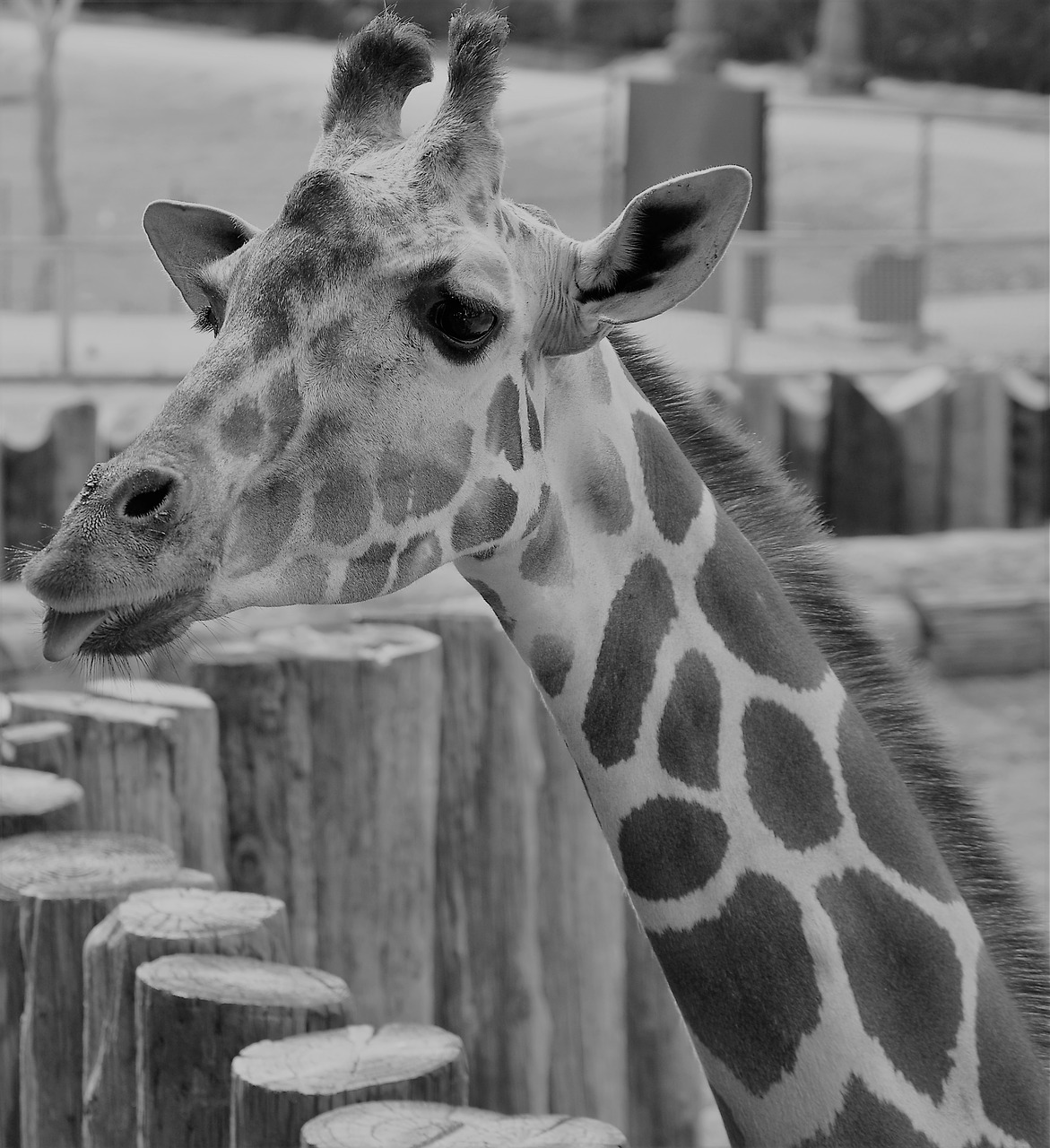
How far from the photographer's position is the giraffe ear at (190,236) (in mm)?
2543

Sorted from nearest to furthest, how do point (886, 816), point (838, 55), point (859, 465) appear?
point (886, 816)
point (859, 465)
point (838, 55)

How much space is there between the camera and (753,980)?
2.26 m

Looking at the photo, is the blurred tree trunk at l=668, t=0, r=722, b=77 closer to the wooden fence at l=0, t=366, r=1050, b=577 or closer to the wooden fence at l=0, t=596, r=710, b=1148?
the wooden fence at l=0, t=366, r=1050, b=577

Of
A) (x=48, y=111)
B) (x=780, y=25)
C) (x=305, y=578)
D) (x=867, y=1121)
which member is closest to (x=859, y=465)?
(x=867, y=1121)

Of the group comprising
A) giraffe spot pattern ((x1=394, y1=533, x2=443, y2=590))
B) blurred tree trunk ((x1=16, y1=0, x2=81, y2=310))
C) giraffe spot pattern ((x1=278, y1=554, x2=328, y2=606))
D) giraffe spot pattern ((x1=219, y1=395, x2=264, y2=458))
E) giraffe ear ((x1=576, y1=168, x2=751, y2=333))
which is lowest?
giraffe spot pattern ((x1=278, y1=554, x2=328, y2=606))

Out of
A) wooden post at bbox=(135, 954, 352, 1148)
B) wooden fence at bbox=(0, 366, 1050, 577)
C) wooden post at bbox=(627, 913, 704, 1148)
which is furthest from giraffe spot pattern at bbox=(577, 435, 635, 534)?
wooden fence at bbox=(0, 366, 1050, 577)

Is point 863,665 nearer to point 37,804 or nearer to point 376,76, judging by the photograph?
point 376,76

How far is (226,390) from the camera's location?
2062mm

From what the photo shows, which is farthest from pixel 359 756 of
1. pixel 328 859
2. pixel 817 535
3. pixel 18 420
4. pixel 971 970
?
pixel 18 420

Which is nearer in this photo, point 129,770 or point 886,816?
point 886,816

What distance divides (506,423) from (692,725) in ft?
1.68

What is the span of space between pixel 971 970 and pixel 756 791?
0.42 meters

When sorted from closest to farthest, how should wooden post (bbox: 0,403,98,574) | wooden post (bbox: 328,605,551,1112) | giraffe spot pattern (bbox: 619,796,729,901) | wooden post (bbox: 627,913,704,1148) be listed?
giraffe spot pattern (bbox: 619,796,729,901) < wooden post (bbox: 328,605,551,1112) < wooden post (bbox: 627,913,704,1148) < wooden post (bbox: 0,403,98,574)

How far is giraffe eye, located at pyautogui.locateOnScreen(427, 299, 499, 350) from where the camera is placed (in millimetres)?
2141
